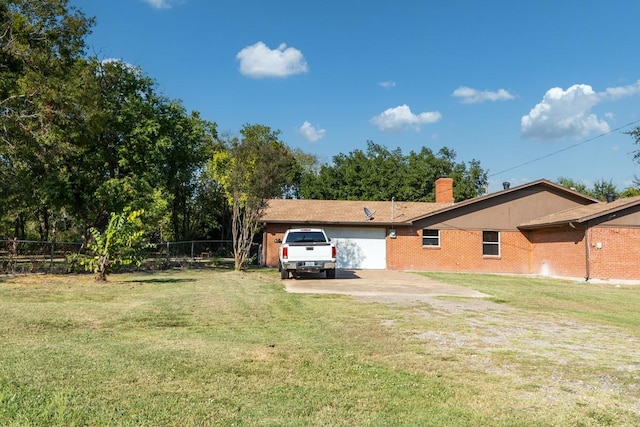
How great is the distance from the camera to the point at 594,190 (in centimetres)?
4906

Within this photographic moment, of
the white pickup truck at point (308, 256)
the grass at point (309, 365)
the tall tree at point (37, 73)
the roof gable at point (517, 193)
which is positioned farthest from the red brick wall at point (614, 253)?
the tall tree at point (37, 73)

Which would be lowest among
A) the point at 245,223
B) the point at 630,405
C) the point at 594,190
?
the point at 630,405

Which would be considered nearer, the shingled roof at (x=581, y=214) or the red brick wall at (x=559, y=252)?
the shingled roof at (x=581, y=214)

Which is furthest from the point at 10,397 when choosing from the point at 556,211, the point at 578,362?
the point at 556,211

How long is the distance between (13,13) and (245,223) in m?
10.9

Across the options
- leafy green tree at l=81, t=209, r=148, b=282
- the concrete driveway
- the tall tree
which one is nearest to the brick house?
the concrete driveway

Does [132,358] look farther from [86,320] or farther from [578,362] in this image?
[578,362]

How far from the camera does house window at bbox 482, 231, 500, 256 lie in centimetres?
2366

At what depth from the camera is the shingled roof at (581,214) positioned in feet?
62.2

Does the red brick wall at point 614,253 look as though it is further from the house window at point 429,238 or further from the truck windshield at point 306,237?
the truck windshield at point 306,237

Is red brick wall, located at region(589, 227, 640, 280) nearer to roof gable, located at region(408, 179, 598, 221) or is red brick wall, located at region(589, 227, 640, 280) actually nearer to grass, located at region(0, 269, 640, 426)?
roof gable, located at region(408, 179, 598, 221)

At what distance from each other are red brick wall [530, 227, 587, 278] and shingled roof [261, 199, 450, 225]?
5.32 meters

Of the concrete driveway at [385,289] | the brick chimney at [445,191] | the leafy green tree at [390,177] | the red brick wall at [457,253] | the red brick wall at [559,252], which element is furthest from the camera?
the leafy green tree at [390,177]

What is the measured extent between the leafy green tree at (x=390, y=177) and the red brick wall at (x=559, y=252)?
767 inches
